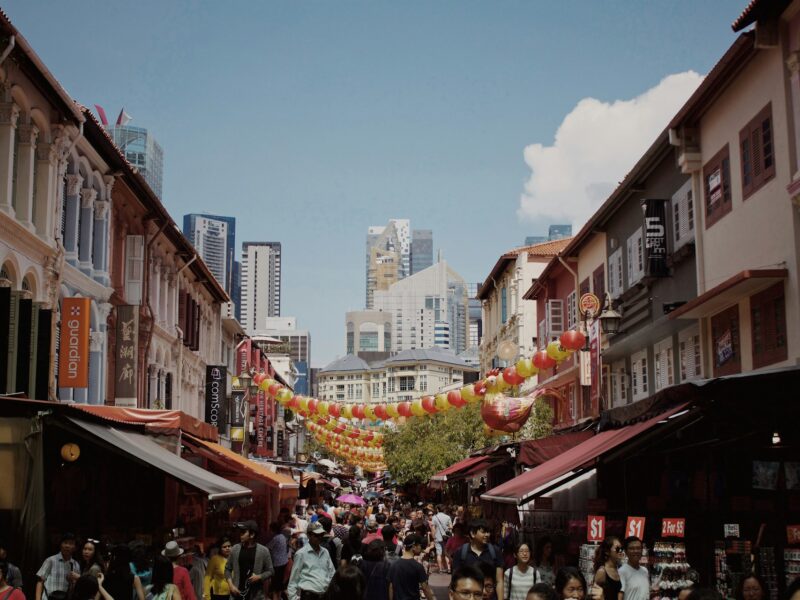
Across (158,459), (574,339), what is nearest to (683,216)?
(574,339)

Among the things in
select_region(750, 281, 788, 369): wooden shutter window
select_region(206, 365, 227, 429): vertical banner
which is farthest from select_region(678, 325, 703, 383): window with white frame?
select_region(206, 365, 227, 429): vertical banner

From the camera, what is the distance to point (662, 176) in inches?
1057

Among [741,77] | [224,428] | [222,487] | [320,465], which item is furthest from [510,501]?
[320,465]

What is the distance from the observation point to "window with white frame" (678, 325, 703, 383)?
24688 mm

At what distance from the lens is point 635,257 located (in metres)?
29.7

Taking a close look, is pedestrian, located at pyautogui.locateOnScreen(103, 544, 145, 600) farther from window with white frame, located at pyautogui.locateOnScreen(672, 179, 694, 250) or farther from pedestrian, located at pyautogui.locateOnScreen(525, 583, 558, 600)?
window with white frame, located at pyautogui.locateOnScreen(672, 179, 694, 250)

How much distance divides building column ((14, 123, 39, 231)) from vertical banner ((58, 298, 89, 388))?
1.90 meters

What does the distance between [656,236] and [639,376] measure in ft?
17.8

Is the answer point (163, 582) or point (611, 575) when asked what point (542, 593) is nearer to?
point (611, 575)

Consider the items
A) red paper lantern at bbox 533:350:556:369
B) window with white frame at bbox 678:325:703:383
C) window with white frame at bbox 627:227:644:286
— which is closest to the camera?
window with white frame at bbox 678:325:703:383

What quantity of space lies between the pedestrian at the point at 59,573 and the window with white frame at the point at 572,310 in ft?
89.0

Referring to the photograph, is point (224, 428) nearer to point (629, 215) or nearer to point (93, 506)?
point (629, 215)

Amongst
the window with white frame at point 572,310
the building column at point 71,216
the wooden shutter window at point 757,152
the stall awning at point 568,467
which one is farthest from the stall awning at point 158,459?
the window with white frame at point 572,310

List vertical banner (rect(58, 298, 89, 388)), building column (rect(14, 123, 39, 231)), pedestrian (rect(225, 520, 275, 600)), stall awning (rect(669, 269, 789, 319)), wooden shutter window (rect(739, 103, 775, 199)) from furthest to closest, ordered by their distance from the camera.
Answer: vertical banner (rect(58, 298, 89, 388))
building column (rect(14, 123, 39, 231))
wooden shutter window (rect(739, 103, 775, 199))
stall awning (rect(669, 269, 789, 319))
pedestrian (rect(225, 520, 275, 600))
